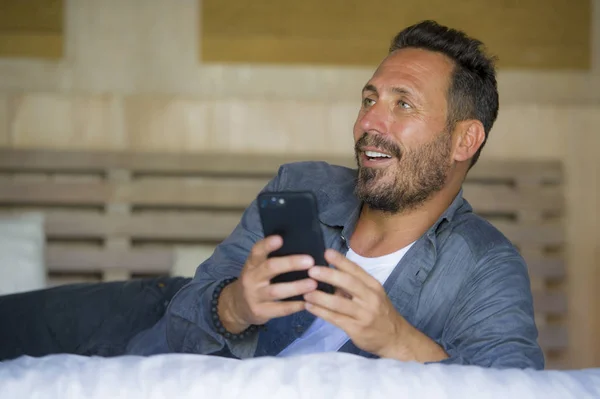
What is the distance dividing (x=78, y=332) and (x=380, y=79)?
0.83m

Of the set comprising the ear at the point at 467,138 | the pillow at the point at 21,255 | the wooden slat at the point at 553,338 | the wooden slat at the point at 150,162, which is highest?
the ear at the point at 467,138

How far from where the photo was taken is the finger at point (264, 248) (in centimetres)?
105

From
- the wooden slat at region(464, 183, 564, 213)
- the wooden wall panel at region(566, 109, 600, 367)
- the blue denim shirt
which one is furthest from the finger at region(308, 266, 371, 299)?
the wooden wall panel at region(566, 109, 600, 367)

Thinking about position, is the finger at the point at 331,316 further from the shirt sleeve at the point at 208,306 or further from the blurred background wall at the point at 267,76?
the blurred background wall at the point at 267,76

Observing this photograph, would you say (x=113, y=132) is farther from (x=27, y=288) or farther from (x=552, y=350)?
(x=552, y=350)

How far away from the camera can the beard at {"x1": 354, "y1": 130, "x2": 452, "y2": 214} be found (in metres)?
1.41

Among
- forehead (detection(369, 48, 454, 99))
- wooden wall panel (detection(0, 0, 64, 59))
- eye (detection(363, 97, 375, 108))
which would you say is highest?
wooden wall panel (detection(0, 0, 64, 59))

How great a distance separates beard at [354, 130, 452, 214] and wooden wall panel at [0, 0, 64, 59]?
1.49m

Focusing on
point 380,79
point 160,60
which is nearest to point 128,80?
point 160,60

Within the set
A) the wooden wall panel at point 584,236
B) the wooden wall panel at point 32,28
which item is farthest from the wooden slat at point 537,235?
the wooden wall panel at point 32,28

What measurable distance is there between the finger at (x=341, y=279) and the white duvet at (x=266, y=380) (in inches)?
7.5

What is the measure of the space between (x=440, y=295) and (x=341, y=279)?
0.38 metres

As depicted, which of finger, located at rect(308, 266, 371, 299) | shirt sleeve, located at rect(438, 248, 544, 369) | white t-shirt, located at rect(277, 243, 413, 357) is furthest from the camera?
white t-shirt, located at rect(277, 243, 413, 357)

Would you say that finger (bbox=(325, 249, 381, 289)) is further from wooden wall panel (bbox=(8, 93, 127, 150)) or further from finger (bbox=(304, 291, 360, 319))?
wooden wall panel (bbox=(8, 93, 127, 150))
